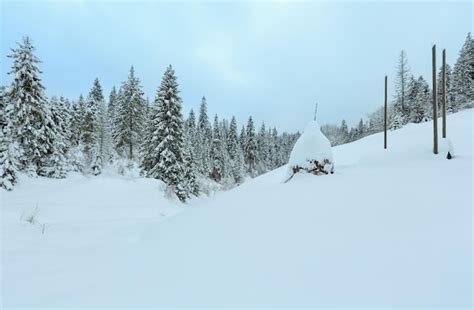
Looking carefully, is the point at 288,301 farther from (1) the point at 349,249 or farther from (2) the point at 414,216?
(2) the point at 414,216

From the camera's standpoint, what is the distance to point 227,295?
6.61 ft

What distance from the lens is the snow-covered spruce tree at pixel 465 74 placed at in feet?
99.2

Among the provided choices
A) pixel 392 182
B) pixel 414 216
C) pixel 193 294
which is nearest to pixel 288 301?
pixel 193 294

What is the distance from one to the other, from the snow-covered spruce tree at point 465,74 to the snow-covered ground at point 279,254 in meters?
37.3

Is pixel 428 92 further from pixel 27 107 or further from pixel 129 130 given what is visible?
pixel 27 107

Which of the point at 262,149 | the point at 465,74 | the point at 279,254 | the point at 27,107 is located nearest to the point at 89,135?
the point at 27,107

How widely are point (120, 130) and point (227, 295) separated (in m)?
30.2

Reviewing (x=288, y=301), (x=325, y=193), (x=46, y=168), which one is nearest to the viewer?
(x=288, y=301)

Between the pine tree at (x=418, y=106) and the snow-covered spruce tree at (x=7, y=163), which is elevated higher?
the pine tree at (x=418, y=106)

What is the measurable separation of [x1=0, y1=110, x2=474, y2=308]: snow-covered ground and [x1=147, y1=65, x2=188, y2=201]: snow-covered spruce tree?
13.9 m

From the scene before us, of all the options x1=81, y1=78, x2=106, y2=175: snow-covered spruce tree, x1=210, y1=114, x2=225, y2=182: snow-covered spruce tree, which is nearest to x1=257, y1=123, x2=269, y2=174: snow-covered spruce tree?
x1=210, y1=114, x2=225, y2=182: snow-covered spruce tree

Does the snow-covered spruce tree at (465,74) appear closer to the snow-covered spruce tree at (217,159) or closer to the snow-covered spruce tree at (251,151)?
the snow-covered spruce tree at (251,151)

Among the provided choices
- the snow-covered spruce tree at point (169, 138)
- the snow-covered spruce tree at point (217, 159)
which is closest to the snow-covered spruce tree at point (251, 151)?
the snow-covered spruce tree at point (217, 159)

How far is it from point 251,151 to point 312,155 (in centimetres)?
4618
